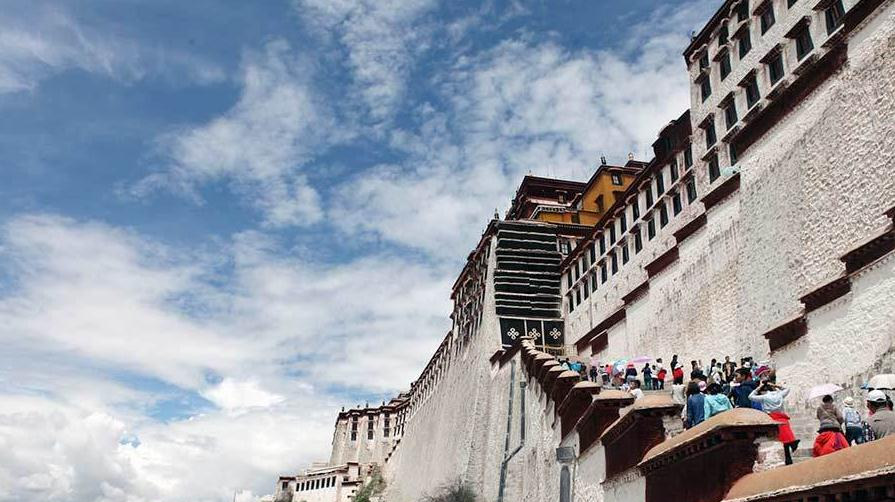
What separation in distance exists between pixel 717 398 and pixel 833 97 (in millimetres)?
10913

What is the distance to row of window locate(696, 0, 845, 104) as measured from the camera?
1831cm

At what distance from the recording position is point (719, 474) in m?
7.33

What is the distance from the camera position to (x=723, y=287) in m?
22.2

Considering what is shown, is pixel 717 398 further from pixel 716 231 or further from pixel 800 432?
pixel 716 231

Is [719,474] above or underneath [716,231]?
underneath

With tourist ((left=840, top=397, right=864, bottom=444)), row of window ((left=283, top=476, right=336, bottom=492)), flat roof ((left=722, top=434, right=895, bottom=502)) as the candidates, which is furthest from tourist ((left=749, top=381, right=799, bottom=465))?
row of window ((left=283, top=476, right=336, bottom=492))

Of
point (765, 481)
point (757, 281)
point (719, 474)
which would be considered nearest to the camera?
point (765, 481)

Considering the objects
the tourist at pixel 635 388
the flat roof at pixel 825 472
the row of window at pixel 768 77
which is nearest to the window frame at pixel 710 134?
the row of window at pixel 768 77

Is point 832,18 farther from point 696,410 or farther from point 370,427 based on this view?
point 370,427

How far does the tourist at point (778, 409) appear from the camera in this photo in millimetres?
7742

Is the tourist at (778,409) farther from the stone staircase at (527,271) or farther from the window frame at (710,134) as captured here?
the stone staircase at (527,271)

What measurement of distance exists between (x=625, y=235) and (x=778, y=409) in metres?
22.9

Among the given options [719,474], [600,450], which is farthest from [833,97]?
[719,474]

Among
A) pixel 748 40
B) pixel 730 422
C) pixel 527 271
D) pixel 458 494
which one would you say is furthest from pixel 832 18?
pixel 458 494
